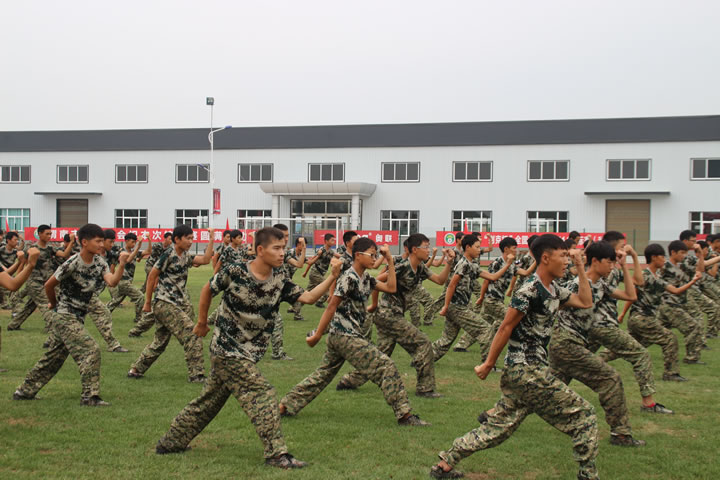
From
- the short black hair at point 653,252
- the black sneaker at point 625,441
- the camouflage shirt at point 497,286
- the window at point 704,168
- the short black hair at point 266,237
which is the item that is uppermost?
the window at point 704,168

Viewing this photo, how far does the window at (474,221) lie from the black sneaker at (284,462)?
3801 centimetres

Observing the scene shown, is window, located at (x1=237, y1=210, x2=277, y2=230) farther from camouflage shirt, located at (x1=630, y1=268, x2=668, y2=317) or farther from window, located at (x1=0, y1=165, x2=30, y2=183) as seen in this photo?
camouflage shirt, located at (x1=630, y1=268, x2=668, y2=317)

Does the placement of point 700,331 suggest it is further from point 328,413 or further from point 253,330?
point 253,330

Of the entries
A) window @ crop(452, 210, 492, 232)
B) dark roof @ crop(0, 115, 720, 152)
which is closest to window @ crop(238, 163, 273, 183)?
dark roof @ crop(0, 115, 720, 152)

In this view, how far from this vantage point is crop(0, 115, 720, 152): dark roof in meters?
42.0

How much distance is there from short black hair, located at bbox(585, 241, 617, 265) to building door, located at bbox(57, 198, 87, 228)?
4771cm

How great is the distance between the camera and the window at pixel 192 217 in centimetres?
4700

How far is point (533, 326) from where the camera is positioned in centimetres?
530

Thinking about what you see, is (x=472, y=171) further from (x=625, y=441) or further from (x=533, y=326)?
(x=533, y=326)

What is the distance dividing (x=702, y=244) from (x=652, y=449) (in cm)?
1043

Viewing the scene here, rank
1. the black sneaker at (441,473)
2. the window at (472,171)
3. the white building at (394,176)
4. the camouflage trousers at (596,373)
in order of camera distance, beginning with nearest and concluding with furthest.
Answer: the black sneaker at (441,473) < the camouflage trousers at (596,373) < the white building at (394,176) < the window at (472,171)

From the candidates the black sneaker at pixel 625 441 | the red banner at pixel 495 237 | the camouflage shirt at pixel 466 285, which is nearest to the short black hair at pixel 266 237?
the black sneaker at pixel 625 441

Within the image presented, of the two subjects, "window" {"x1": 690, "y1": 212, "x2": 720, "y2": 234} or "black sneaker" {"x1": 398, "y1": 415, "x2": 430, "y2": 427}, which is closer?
"black sneaker" {"x1": 398, "y1": 415, "x2": 430, "y2": 427}

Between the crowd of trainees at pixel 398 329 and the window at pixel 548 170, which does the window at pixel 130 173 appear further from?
the crowd of trainees at pixel 398 329
